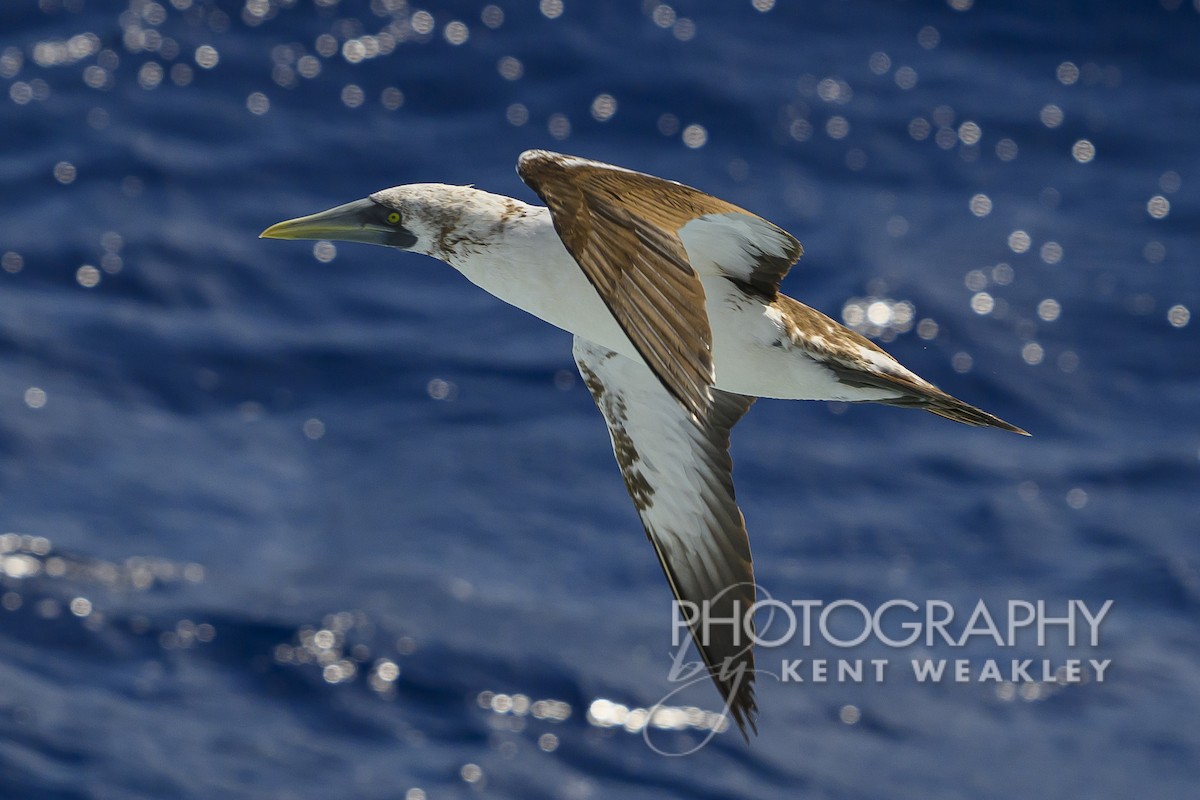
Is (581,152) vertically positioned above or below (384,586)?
above

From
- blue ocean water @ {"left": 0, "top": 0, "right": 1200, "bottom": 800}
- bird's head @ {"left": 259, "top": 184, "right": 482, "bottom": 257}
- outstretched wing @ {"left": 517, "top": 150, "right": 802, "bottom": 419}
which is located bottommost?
→ outstretched wing @ {"left": 517, "top": 150, "right": 802, "bottom": 419}

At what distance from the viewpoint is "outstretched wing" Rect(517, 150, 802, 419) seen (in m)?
7.84

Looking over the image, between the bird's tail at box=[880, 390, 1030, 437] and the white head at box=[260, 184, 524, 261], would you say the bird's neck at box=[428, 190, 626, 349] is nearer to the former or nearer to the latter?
the white head at box=[260, 184, 524, 261]

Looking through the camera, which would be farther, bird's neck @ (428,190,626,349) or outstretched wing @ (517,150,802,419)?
bird's neck @ (428,190,626,349)

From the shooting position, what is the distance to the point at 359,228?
998cm

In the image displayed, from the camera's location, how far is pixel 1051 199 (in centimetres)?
3266

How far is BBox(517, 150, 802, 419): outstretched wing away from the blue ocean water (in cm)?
2123

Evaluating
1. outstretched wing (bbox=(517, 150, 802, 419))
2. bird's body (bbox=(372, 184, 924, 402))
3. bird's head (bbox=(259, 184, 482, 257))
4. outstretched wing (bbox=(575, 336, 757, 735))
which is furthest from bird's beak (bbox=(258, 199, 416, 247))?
outstretched wing (bbox=(575, 336, 757, 735))

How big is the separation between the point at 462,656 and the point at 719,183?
9.77m

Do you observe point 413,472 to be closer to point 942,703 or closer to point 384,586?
point 384,586

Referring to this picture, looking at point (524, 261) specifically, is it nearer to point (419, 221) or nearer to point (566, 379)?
point (419, 221)

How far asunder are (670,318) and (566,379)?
78.5ft

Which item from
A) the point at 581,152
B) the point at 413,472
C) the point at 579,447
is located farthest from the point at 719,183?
→ the point at 413,472

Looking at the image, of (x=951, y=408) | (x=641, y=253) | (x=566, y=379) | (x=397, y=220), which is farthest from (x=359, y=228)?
(x=566, y=379)
